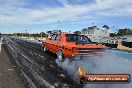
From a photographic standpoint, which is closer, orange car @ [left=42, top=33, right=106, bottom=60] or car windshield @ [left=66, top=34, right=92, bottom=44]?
orange car @ [left=42, top=33, right=106, bottom=60]

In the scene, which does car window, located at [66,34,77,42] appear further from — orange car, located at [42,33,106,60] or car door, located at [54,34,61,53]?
car door, located at [54,34,61,53]

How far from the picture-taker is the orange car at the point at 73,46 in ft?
42.4

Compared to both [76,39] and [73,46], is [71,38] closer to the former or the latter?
[76,39]

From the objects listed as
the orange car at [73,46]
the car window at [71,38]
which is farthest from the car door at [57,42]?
the car window at [71,38]

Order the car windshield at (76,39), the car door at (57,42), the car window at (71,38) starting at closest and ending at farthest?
the car windshield at (76,39) → the car window at (71,38) → the car door at (57,42)

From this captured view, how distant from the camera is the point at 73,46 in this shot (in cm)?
1299

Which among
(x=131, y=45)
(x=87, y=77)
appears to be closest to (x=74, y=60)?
(x=87, y=77)

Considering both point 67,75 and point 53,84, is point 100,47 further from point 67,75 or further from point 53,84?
point 53,84

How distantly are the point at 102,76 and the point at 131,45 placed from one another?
47411 millimetres

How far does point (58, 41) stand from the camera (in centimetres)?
1552

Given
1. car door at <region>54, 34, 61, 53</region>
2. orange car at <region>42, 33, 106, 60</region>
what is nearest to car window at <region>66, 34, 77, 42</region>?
orange car at <region>42, 33, 106, 60</region>

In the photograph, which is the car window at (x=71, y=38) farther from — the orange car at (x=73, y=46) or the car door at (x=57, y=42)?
the car door at (x=57, y=42)

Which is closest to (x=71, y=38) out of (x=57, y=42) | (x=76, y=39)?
(x=76, y=39)

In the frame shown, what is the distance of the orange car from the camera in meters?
12.9
